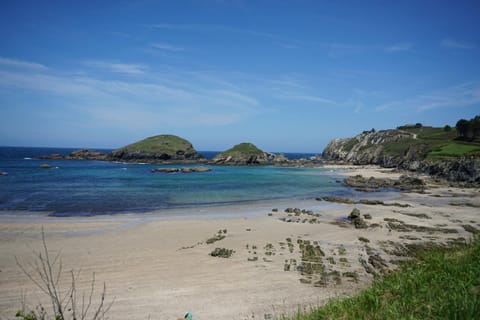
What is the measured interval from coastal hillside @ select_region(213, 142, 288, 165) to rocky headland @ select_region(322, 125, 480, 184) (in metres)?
46.4

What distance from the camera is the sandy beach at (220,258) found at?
12.0 m

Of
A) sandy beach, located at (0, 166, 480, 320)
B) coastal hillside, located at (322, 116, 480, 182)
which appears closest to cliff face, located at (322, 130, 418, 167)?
coastal hillside, located at (322, 116, 480, 182)

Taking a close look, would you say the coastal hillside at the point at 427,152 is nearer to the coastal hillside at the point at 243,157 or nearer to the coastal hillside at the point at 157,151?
the coastal hillside at the point at 243,157

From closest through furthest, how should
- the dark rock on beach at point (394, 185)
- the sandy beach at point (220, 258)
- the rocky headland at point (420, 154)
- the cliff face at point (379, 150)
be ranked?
the sandy beach at point (220, 258) → the dark rock on beach at point (394, 185) → the rocky headland at point (420, 154) → the cliff face at point (379, 150)

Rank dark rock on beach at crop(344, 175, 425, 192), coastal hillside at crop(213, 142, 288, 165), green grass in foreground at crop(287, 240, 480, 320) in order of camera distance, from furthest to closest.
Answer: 1. coastal hillside at crop(213, 142, 288, 165)
2. dark rock on beach at crop(344, 175, 425, 192)
3. green grass in foreground at crop(287, 240, 480, 320)

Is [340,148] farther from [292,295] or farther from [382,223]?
[292,295]

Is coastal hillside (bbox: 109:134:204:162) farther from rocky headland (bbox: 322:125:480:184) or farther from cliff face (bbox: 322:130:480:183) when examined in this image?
rocky headland (bbox: 322:125:480:184)

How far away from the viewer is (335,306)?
6480 mm

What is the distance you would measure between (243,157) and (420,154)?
74.7 metres

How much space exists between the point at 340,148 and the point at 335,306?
193071 millimetres

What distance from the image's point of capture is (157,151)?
138 meters

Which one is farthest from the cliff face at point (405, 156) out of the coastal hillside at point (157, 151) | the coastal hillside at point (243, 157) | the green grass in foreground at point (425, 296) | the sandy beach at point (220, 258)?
the coastal hillside at point (157, 151)

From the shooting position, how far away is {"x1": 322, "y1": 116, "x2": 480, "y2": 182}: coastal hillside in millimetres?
62656

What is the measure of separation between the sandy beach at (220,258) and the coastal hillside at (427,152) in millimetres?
36576
